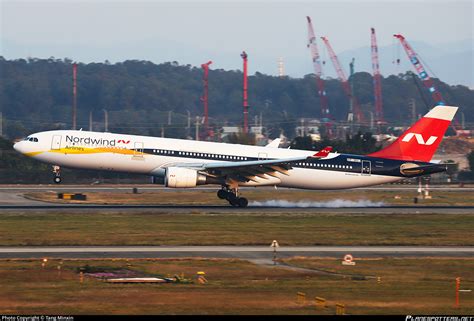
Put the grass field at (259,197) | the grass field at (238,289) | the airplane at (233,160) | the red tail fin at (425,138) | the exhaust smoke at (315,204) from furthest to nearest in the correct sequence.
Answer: the grass field at (259,197)
the exhaust smoke at (315,204)
the red tail fin at (425,138)
the airplane at (233,160)
the grass field at (238,289)

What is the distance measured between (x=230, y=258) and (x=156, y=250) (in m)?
3.47

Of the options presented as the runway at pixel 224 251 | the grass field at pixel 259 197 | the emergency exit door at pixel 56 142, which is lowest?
the runway at pixel 224 251

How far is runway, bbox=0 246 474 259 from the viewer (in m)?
31.5

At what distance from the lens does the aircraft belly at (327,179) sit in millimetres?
50750

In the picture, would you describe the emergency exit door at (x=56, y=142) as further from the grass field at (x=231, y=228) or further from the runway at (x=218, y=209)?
the grass field at (x=231, y=228)

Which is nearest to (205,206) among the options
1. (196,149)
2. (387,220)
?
(196,149)

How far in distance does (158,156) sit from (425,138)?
54.2ft

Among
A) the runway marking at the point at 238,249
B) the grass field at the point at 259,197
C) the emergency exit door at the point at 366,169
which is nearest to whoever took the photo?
the runway marking at the point at 238,249

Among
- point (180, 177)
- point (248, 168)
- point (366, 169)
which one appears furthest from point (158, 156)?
point (366, 169)

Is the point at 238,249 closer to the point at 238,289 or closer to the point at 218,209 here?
the point at 238,289

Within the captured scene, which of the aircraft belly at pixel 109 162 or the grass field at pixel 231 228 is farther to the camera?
the aircraft belly at pixel 109 162

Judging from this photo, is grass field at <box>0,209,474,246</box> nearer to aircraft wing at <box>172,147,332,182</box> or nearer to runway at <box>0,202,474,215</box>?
runway at <box>0,202,474,215</box>

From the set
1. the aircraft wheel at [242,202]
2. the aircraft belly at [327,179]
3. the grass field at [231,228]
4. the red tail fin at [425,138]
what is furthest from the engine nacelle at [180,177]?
the red tail fin at [425,138]

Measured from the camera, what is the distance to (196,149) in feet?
165
